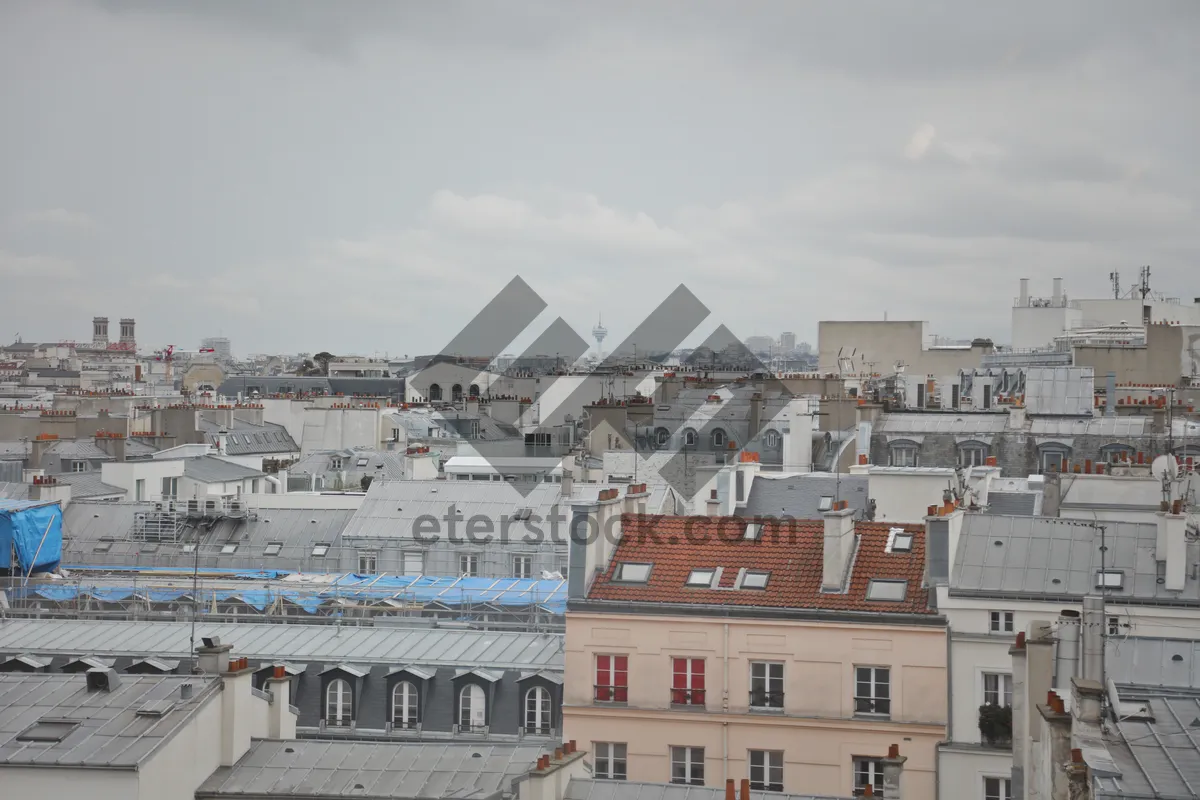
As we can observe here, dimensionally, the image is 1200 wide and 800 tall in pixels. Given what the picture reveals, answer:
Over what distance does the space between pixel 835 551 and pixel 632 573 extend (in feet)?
8.66

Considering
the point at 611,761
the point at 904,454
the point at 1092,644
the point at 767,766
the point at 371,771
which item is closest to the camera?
the point at 1092,644

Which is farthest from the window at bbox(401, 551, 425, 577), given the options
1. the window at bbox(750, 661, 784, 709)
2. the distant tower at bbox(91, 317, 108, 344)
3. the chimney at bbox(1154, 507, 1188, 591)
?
the distant tower at bbox(91, 317, 108, 344)

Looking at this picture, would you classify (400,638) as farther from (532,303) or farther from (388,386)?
(388,386)

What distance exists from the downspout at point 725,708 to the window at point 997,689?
3.09 m

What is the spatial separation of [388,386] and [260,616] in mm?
70939

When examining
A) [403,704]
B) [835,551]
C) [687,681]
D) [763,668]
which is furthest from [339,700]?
[835,551]

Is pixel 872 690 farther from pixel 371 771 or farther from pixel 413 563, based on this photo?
pixel 413 563

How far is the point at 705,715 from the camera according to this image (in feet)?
65.3

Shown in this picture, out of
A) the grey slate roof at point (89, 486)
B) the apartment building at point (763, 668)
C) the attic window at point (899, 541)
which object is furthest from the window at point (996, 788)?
the grey slate roof at point (89, 486)

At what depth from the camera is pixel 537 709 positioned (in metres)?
20.5

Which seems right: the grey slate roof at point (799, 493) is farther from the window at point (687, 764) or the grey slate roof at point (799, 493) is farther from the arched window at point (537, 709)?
the window at point (687, 764)

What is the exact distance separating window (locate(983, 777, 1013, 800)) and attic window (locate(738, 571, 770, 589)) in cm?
362

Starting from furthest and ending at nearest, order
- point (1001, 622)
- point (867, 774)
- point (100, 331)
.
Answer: point (100, 331)
point (1001, 622)
point (867, 774)

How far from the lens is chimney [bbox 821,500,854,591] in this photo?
20375 mm
